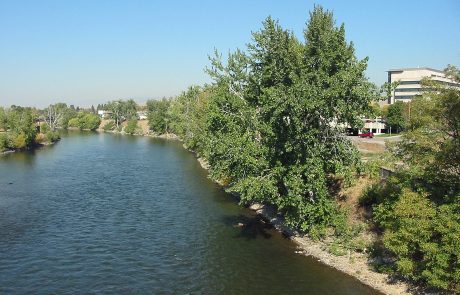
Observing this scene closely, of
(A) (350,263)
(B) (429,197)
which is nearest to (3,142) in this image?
(A) (350,263)

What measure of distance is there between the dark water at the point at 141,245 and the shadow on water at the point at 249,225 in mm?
194

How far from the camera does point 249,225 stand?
4294cm

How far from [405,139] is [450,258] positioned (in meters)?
9.23

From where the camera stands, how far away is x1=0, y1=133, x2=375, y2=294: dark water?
2956 centimetres

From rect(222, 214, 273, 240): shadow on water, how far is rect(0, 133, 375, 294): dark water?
0.19 metres

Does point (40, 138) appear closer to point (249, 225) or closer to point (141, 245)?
point (141, 245)

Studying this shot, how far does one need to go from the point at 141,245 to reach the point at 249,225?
11.3m

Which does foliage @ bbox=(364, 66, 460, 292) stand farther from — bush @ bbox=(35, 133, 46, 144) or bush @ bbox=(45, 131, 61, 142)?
bush @ bbox=(45, 131, 61, 142)

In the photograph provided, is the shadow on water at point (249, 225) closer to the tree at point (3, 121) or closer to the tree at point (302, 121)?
the tree at point (302, 121)

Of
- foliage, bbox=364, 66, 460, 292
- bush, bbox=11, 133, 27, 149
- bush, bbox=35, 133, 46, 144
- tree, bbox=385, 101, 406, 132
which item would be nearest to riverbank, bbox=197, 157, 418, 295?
foliage, bbox=364, 66, 460, 292

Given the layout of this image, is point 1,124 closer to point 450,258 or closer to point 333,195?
point 333,195

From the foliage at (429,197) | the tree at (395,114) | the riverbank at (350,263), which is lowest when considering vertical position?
Answer: the riverbank at (350,263)

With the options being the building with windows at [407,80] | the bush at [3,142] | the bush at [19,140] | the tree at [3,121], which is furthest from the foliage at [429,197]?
the building with windows at [407,80]

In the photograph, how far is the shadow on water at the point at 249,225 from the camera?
131ft
